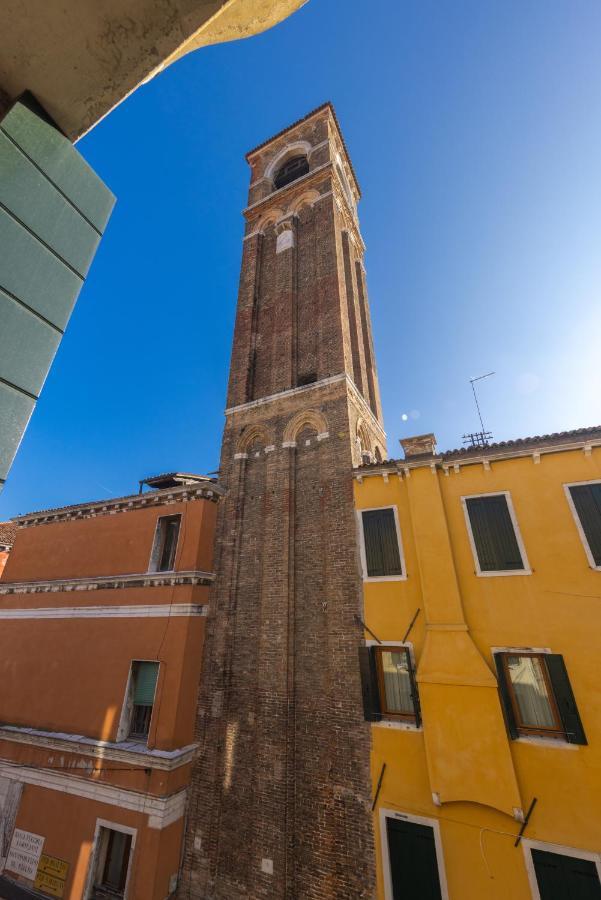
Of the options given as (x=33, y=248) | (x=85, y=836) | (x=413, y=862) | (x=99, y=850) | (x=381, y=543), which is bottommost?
(x=99, y=850)

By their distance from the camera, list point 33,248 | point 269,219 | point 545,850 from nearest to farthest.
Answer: point 33,248
point 545,850
point 269,219

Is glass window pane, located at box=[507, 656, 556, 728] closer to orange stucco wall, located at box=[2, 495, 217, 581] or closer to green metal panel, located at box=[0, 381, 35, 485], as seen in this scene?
orange stucco wall, located at box=[2, 495, 217, 581]

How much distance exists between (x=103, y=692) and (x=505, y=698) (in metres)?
10.9

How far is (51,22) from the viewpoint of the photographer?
169 centimetres

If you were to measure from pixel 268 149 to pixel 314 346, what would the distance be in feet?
50.8

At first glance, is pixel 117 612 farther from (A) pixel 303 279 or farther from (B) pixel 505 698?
(A) pixel 303 279

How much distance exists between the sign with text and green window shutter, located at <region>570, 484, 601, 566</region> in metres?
16.1

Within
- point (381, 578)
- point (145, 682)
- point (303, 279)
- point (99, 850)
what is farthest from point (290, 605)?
point (303, 279)

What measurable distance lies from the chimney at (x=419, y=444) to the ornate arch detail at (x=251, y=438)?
16.6ft

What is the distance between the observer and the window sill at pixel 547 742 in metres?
7.80

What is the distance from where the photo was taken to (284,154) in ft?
73.6

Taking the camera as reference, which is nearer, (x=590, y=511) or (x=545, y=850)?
(x=545, y=850)

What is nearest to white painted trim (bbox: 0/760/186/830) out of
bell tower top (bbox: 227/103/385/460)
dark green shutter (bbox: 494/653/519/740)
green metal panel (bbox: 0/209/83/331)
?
dark green shutter (bbox: 494/653/519/740)

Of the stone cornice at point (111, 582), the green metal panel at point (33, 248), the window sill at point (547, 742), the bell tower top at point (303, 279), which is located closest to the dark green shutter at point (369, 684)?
the window sill at point (547, 742)
